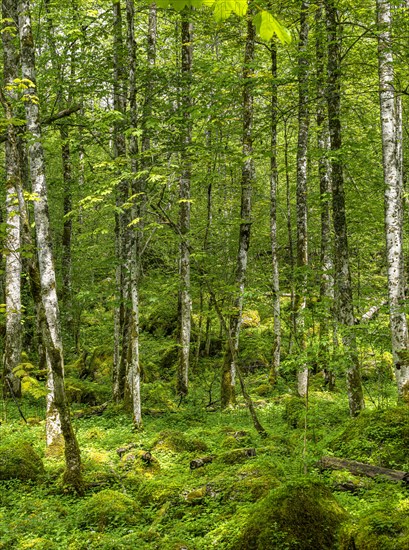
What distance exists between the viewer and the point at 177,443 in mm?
9070

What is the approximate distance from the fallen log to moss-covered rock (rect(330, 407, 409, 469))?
0.30m

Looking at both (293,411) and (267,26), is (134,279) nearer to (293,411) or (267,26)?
(293,411)

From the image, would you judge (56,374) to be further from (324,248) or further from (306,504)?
(324,248)

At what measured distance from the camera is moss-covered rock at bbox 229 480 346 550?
4016 mm

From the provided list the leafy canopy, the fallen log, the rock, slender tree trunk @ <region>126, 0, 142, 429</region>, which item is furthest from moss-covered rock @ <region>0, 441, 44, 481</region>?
the leafy canopy

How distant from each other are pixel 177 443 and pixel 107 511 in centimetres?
322

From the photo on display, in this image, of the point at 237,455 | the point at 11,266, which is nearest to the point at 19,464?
the point at 237,455

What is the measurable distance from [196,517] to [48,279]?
4748mm

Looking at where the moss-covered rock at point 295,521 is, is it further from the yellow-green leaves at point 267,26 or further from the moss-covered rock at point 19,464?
the moss-covered rock at point 19,464

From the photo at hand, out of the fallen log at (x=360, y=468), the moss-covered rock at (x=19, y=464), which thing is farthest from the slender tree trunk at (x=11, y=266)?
the fallen log at (x=360, y=468)

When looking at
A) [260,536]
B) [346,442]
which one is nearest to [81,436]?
[346,442]

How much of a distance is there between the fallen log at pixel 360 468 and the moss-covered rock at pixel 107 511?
2.80 meters

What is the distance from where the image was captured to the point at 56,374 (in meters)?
6.61

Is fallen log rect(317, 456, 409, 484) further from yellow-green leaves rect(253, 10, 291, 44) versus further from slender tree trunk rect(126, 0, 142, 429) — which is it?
yellow-green leaves rect(253, 10, 291, 44)
